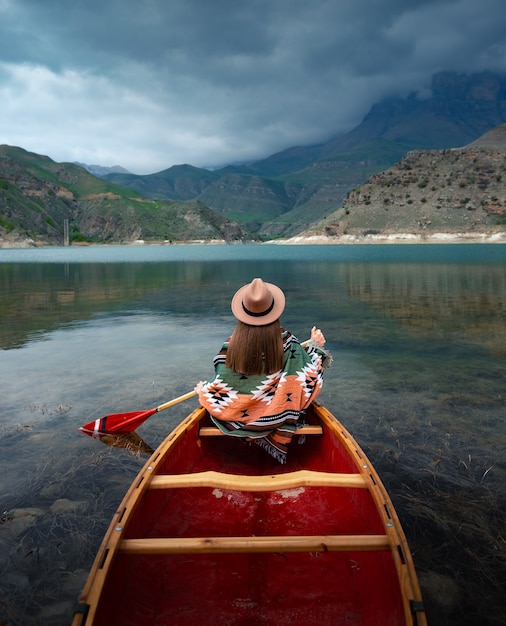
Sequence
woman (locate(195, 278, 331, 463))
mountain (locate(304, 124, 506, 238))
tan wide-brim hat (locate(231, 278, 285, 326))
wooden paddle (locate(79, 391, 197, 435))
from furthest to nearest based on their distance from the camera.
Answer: mountain (locate(304, 124, 506, 238)), wooden paddle (locate(79, 391, 197, 435)), woman (locate(195, 278, 331, 463)), tan wide-brim hat (locate(231, 278, 285, 326))

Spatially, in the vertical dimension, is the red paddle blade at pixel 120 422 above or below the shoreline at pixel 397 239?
below

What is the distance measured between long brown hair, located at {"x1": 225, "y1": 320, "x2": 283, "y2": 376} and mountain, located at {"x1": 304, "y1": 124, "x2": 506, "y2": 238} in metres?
133

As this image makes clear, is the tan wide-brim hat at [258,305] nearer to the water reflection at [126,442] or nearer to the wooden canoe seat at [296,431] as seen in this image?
the wooden canoe seat at [296,431]

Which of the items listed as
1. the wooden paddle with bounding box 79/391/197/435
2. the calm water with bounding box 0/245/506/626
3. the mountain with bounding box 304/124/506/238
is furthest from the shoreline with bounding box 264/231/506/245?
the wooden paddle with bounding box 79/391/197/435

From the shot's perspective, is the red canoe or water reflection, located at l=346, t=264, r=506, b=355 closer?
the red canoe

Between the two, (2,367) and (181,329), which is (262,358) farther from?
(181,329)

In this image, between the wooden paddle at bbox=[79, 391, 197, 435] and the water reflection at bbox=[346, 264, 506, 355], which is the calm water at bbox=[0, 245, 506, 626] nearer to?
the water reflection at bbox=[346, 264, 506, 355]

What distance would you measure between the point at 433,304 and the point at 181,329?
41.7 ft

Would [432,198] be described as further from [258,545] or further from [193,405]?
[258,545]

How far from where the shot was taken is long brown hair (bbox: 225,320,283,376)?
15.7 ft

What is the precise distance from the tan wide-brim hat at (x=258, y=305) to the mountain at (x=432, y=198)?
13286 centimetres

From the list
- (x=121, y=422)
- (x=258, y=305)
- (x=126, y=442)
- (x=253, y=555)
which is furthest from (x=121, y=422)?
(x=253, y=555)

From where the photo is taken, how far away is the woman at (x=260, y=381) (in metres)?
4.79

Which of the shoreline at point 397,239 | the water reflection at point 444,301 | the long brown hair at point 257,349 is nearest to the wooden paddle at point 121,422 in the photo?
the long brown hair at point 257,349
